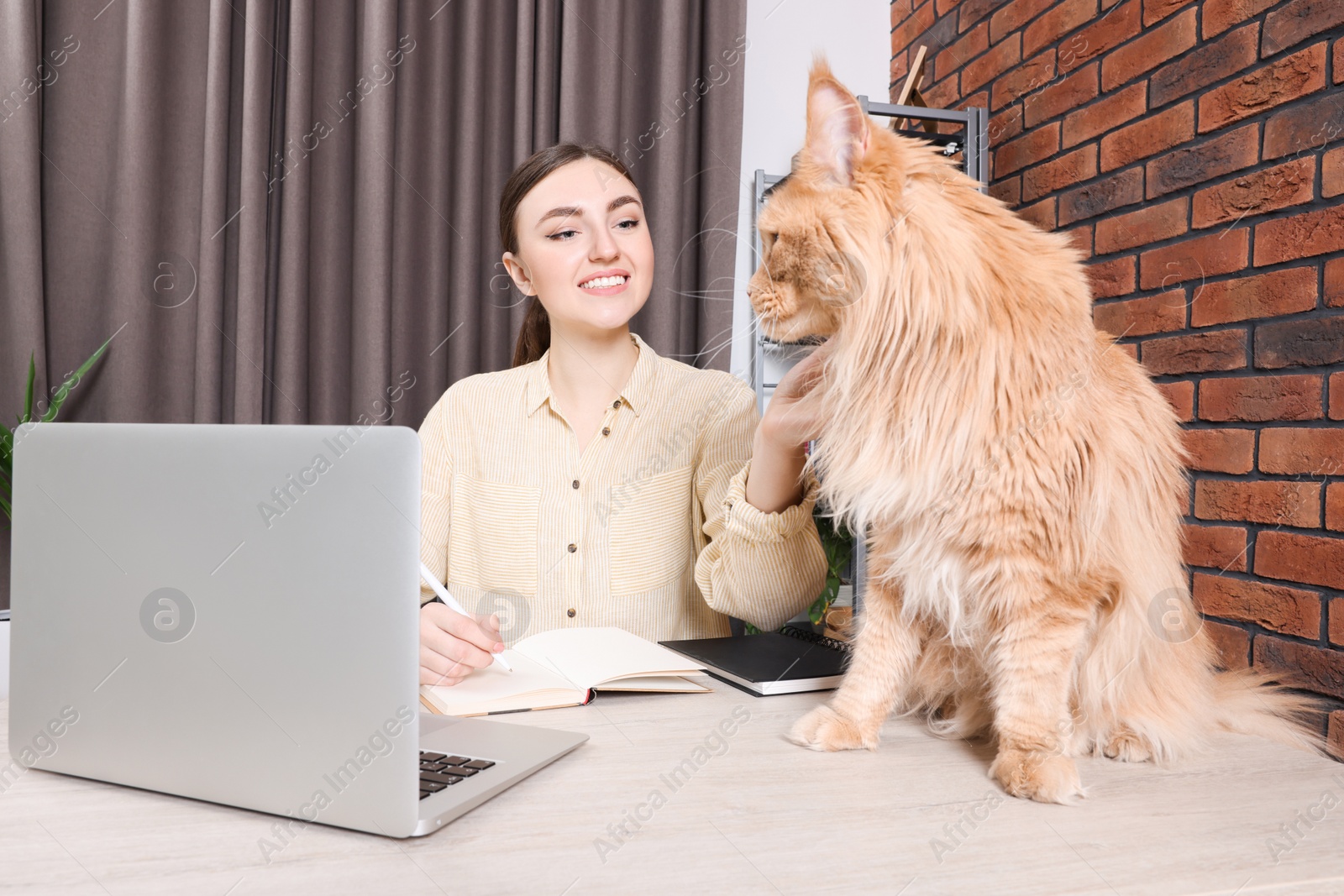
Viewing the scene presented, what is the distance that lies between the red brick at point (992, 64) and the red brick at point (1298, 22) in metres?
0.86

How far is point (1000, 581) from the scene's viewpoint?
31.9 inches

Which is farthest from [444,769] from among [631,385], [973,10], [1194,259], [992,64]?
[973,10]

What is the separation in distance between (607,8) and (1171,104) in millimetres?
1566

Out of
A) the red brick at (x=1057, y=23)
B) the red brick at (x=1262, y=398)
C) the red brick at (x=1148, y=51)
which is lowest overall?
the red brick at (x=1262, y=398)

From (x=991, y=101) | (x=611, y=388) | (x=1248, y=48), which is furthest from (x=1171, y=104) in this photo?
(x=611, y=388)

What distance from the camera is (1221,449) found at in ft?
4.31

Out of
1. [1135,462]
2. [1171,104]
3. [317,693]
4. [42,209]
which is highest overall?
[1171,104]

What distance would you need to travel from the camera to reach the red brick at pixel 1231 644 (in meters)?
1.24

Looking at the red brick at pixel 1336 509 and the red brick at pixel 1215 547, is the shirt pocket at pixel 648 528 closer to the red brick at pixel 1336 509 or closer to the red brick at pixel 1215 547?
the red brick at pixel 1215 547

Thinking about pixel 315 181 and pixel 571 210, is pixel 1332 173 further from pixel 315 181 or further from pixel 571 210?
pixel 315 181

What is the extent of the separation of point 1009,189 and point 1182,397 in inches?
34.4

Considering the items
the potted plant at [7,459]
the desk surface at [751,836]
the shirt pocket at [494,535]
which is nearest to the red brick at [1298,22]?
the desk surface at [751,836]

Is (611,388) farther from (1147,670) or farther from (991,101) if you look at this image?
(991,101)

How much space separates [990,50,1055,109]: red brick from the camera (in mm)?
1908
